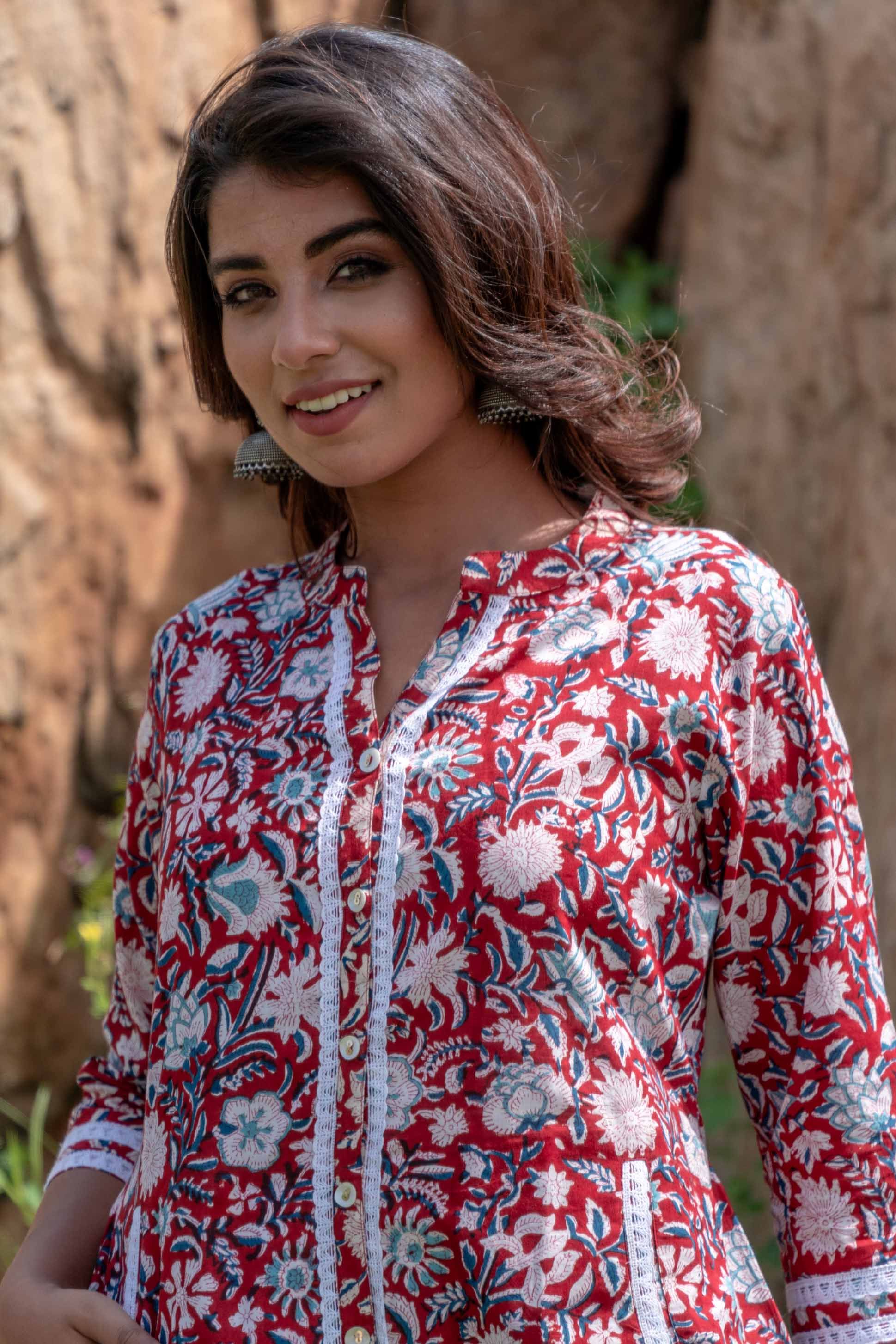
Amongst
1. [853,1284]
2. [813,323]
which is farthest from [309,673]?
[813,323]

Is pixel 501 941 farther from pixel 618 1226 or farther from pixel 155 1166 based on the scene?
pixel 155 1166

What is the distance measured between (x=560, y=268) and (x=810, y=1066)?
0.88 metres

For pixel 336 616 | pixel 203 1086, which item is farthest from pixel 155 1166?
pixel 336 616

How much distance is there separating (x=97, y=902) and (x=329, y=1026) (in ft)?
5.75

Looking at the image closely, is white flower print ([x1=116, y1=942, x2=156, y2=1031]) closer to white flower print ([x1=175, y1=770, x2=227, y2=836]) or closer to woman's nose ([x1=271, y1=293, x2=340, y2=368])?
white flower print ([x1=175, y1=770, x2=227, y2=836])

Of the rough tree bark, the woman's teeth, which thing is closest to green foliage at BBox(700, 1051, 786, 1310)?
the rough tree bark

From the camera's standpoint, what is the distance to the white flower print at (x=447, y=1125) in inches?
48.6

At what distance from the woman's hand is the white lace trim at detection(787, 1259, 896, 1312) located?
2.05 feet

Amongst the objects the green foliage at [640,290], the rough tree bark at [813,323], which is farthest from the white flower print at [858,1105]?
the green foliage at [640,290]

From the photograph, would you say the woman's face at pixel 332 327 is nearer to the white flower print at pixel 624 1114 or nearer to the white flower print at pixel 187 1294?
the white flower print at pixel 624 1114

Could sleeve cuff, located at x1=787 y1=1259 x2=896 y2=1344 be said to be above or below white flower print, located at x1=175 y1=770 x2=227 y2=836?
below

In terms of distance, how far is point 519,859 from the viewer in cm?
126

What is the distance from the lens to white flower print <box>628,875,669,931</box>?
50.3 inches

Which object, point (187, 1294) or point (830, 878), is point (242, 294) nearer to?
point (830, 878)
